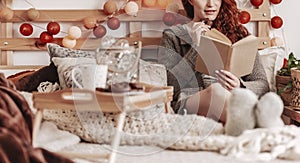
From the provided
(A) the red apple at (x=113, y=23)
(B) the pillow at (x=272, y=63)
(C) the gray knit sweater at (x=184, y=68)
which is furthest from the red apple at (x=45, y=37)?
(B) the pillow at (x=272, y=63)

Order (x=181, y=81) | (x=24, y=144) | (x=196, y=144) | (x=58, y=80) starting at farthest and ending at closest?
(x=181, y=81)
(x=58, y=80)
(x=196, y=144)
(x=24, y=144)

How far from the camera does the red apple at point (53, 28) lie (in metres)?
2.56

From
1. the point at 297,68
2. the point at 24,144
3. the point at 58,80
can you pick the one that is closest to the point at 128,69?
the point at 24,144

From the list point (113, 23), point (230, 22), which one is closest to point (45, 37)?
point (113, 23)

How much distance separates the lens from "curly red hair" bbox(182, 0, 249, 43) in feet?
8.16

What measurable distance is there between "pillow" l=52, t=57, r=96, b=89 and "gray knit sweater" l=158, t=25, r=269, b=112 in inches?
17.3

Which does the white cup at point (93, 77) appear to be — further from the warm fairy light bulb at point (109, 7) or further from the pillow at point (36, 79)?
the warm fairy light bulb at point (109, 7)

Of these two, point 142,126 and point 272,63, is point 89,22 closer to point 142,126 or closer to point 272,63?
point 272,63

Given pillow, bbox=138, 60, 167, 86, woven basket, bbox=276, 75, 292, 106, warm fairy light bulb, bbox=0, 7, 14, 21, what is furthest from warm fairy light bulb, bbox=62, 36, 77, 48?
woven basket, bbox=276, 75, 292, 106

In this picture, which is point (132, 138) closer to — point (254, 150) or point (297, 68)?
point (254, 150)

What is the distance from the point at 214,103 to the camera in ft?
6.60

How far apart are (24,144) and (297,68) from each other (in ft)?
4.39

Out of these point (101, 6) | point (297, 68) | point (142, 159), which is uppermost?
point (101, 6)

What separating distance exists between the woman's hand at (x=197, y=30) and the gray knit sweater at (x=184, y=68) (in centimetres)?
3
